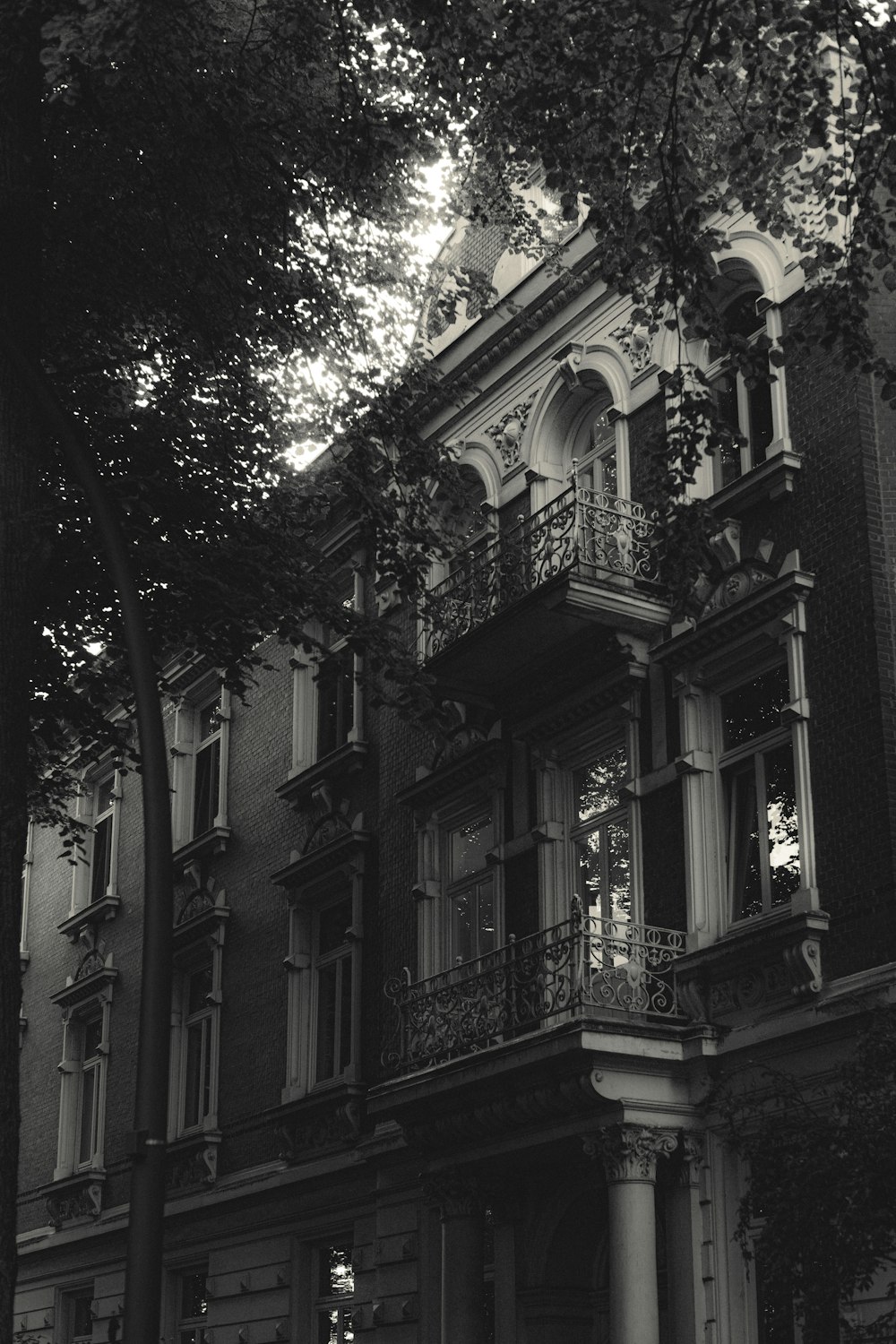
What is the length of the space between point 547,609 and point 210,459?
3.42m

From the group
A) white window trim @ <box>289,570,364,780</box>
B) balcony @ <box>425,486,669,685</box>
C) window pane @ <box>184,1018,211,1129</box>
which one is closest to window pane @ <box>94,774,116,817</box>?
window pane @ <box>184,1018,211,1129</box>

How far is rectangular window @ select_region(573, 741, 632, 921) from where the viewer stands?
17.3 m

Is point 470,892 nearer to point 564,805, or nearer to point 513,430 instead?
point 564,805

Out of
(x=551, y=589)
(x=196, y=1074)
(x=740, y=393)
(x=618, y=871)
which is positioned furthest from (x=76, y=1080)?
(x=740, y=393)

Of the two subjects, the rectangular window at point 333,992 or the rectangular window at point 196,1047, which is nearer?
the rectangular window at point 333,992

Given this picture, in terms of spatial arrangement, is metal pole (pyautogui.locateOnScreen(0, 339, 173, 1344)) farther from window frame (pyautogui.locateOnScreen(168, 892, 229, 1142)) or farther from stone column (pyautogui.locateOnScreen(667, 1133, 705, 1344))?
window frame (pyautogui.locateOnScreen(168, 892, 229, 1142))

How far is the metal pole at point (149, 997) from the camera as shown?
25.8ft

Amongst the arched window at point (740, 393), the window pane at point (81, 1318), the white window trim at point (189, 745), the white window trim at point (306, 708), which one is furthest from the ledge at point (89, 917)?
the arched window at point (740, 393)

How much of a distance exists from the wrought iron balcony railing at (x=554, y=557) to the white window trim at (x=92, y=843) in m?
11.8

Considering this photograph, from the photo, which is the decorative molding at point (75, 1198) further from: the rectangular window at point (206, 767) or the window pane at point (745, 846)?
the window pane at point (745, 846)

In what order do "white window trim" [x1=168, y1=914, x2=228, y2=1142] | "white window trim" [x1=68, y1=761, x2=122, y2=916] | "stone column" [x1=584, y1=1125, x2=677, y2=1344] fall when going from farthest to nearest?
"white window trim" [x1=68, y1=761, x2=122, y2=916], "white window trim" [x1=168, y1=914, x2=228, y2=1142], "stone column" [x1=584, y1=1125, x2=677, y2=1344]

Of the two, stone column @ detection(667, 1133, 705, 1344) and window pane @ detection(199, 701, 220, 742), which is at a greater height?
window pane @ detection(199, 701, 220, 742)

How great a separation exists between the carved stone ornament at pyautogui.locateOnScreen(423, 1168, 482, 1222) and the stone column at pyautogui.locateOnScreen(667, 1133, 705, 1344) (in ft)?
7.74

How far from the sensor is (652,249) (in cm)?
1360
